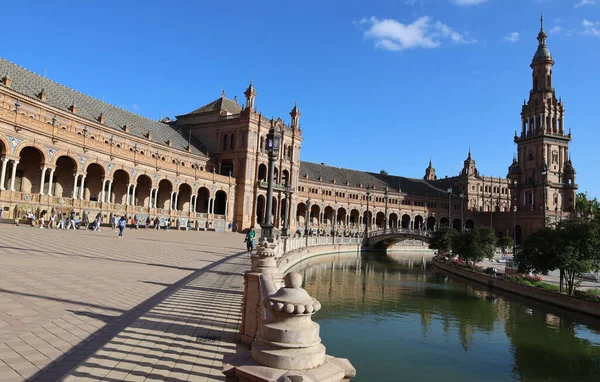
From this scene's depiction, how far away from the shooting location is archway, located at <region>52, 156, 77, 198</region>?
38500 mm

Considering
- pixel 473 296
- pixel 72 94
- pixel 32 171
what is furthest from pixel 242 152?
pixel 473 296

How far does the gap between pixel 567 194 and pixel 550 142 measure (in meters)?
10.8

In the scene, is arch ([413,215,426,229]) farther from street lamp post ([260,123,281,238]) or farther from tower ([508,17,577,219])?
street lamp post ([260,123,281,238])

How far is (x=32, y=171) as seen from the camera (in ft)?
117

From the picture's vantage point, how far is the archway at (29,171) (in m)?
35.0

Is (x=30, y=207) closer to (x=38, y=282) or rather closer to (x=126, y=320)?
(x=38, y=282)

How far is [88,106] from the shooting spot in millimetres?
48469

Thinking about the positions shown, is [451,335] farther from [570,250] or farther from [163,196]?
[163,196]

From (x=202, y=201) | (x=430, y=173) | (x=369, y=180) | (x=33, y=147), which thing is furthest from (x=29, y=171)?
(x=430, y=173)

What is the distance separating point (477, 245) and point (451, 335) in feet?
66.4

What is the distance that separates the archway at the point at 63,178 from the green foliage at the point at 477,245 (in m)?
35.0

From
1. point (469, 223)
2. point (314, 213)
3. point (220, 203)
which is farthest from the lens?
point (469, 223)

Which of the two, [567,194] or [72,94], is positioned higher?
[72,94]

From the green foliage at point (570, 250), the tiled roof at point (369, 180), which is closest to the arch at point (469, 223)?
the tiled roof at point (369, 180)
